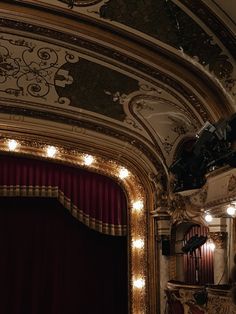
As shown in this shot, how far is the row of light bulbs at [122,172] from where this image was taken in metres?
7.96

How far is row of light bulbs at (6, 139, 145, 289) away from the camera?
7.96 metres

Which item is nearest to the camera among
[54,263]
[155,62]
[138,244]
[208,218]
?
[155,62]


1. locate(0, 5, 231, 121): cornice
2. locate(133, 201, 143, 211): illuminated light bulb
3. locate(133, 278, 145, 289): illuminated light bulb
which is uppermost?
locate(0, 5, 231, 121): cornice

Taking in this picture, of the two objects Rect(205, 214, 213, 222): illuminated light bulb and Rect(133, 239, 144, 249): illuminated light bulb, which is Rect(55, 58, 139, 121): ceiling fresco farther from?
Rect(133, 239, 144, 249): illuminated light bulb

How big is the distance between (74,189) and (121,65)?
3.07 m

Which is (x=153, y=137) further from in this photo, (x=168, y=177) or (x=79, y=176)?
(x=79, y=176)

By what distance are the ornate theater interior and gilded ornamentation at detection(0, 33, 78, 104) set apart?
2 cm

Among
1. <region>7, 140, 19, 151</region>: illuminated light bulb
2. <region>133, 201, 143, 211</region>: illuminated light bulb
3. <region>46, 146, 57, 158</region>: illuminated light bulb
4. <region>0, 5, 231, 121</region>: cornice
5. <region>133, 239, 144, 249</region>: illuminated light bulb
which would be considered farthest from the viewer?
<region>133, 201, 143, 211</region>: illuminated light bulb

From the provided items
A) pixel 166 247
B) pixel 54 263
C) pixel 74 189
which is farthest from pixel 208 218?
pixel 54 263

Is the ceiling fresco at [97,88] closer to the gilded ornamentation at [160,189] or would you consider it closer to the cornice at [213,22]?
the gilded ornamentation at [160,189]

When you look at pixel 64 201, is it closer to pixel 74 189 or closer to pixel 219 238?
pixel 74 189

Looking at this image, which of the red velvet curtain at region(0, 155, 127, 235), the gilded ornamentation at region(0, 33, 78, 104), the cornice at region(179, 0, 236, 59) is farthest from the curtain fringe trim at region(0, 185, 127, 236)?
the cornice at region(179, 0, 236, 59)

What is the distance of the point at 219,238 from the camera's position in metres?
6.32

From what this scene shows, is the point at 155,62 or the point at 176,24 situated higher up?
the point at 176,24
